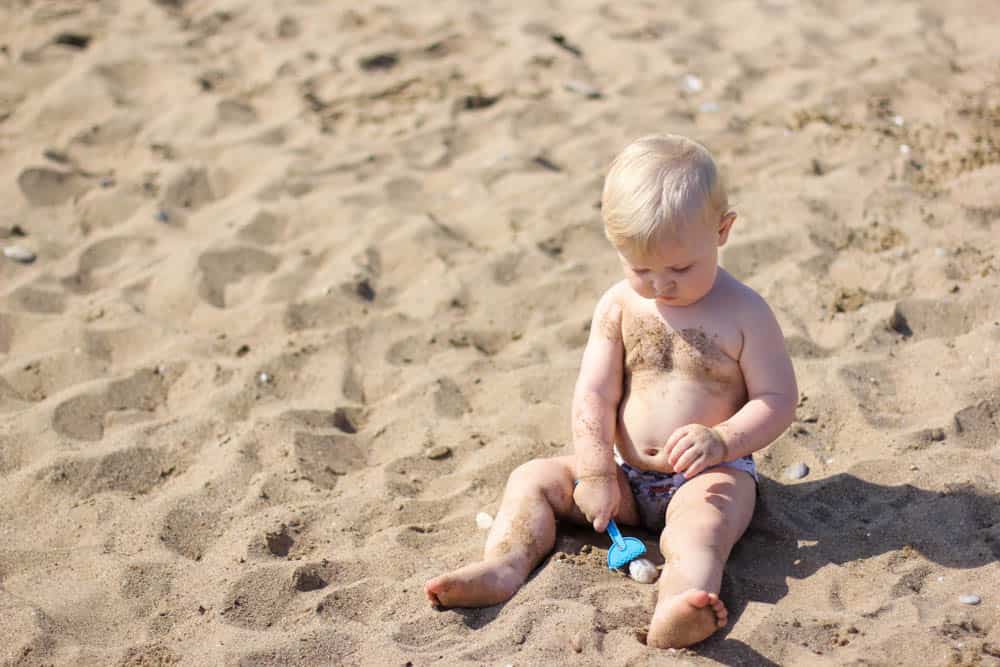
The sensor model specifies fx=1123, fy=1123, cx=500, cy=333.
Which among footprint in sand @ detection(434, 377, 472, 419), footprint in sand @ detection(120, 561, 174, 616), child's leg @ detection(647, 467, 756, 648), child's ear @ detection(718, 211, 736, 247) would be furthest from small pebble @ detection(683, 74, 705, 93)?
footprint in sand @ detection(120, 561, 174, 616)

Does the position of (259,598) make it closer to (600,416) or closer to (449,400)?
(600,416)

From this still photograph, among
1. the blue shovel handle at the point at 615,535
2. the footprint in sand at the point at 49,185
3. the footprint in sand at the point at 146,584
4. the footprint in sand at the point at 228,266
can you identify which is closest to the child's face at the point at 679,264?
the blue shovel handle at the point at 615,535

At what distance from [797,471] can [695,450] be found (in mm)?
A: 663

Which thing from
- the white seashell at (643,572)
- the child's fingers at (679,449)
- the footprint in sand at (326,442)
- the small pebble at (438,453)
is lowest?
the small pebble at (438,453)

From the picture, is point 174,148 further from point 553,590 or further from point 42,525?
point 553,590

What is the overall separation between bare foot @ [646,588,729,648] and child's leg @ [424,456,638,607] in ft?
1.38

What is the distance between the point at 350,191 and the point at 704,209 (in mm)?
2660

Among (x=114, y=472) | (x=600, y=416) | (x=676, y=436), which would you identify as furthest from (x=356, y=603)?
(x=114, y=472)

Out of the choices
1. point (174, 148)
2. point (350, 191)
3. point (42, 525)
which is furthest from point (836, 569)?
point (174, 148)

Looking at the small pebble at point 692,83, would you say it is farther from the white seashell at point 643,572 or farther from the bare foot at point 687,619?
the bare foot at point 687,619

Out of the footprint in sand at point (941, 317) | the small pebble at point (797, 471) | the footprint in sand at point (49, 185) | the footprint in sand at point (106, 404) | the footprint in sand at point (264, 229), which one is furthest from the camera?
the footprint in sand at point (49, 185)

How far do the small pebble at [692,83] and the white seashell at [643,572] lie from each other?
11.4 ft

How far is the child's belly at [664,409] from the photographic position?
2.94 m

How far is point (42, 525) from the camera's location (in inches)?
124
